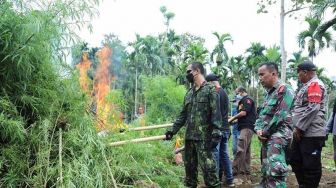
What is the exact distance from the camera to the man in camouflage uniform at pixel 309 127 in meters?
4.72

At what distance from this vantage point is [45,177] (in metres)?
3.62

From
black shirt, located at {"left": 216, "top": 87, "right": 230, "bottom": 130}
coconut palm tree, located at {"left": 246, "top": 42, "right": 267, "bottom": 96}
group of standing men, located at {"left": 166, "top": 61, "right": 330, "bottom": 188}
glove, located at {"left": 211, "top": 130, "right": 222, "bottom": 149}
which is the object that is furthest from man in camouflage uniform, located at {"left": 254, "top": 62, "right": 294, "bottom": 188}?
coconut palm tree, located at {"left": 246, "top": 42, "right": 267, "bottom": 96}

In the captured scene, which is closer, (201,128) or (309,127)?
(201,128)

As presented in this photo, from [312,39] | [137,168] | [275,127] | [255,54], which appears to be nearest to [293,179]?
[275,127]

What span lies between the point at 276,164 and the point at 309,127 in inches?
39.9

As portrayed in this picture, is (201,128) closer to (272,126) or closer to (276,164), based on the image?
(272,126)

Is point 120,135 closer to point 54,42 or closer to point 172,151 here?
point 54,42

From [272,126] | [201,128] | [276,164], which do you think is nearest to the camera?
[276,164]

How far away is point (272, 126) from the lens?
4180mm

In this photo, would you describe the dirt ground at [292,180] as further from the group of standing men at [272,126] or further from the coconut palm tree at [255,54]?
the coconut palm tree at [255,54]

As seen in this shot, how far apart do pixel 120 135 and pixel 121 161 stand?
2.07ft

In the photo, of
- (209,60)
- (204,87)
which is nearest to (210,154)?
(204,87)

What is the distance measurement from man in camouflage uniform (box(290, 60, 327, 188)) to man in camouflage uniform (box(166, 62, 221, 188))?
111cm

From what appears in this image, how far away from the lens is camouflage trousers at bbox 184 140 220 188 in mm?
4574
